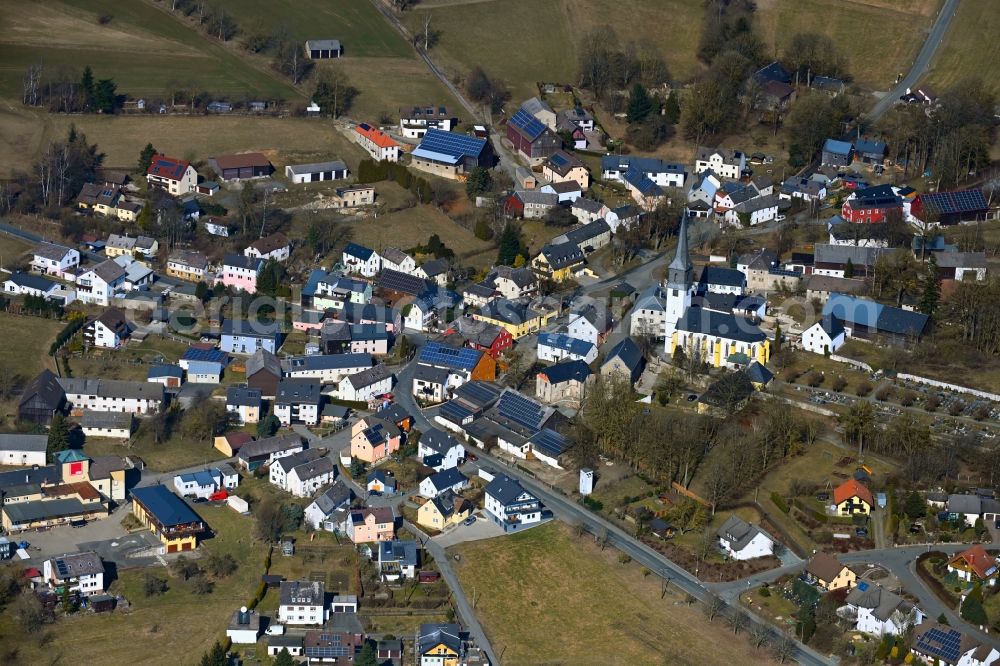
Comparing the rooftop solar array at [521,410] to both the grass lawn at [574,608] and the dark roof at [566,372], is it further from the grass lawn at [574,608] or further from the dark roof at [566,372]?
the grass lawn at [574,608]

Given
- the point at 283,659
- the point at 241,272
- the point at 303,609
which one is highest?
the point at 241,272

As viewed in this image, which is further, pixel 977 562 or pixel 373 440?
pixel 373 440

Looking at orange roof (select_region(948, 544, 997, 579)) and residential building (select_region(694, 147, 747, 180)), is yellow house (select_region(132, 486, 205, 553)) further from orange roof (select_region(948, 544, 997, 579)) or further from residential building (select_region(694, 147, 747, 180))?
residential building (select_region(694, 147, 747, 180))

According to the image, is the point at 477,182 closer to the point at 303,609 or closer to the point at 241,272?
the point at 241,272

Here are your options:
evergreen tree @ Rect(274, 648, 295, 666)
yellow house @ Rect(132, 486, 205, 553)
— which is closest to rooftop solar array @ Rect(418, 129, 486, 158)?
yellow house @ Rect(132, 486, 205, 553)

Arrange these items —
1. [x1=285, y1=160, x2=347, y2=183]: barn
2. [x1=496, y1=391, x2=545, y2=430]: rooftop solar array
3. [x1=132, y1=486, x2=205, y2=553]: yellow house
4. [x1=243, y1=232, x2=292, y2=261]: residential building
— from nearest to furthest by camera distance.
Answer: [x1=132, y1=486, x2=205, y2=553]: yellow house → [x1=496, y1=391, x2=545, y2=430]: rooftop solar array → [x1=243, y1=232, x2=292, y2=261]: residential building → [x1=285, y1=160, x2=347, y2=183]: barn

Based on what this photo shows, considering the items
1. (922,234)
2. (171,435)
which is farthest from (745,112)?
(171,435)

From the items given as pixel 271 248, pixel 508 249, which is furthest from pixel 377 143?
pixel 508 249

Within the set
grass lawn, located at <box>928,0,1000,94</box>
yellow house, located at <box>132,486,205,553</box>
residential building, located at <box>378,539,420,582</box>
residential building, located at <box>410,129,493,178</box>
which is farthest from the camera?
grass lawn, located at <box>928,0,1000,94</box>
